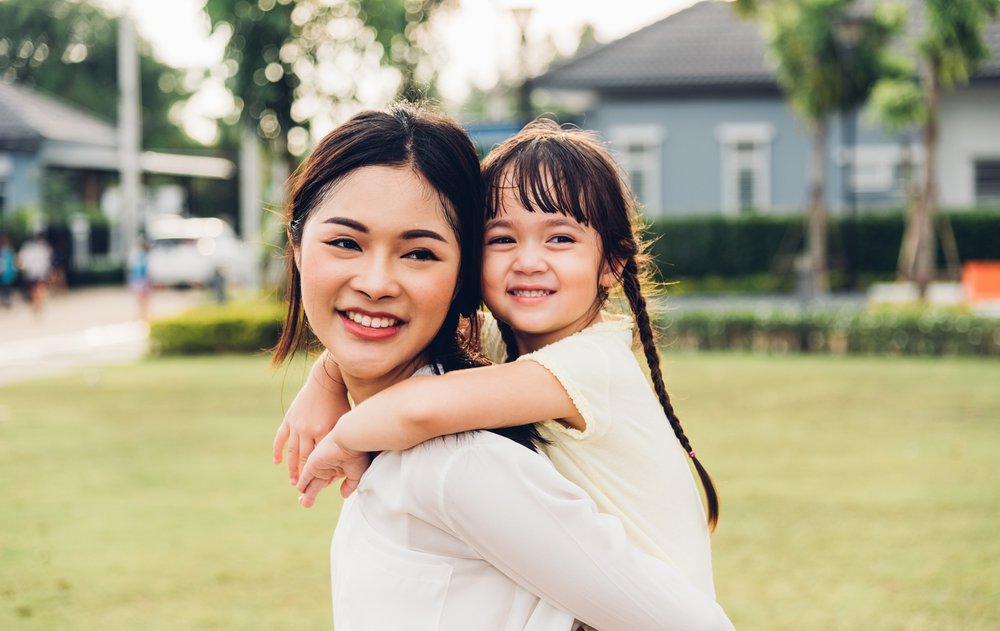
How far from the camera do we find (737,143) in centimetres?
2803

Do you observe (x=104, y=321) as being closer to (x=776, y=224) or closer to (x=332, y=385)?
(x=776, y=224)

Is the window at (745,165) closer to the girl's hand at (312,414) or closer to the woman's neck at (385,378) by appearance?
the girl's hand at (312,414)

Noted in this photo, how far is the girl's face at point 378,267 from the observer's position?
1.73 m

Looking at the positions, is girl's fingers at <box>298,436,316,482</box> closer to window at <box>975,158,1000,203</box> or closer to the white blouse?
the white blouse

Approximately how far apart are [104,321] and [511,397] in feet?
75.6

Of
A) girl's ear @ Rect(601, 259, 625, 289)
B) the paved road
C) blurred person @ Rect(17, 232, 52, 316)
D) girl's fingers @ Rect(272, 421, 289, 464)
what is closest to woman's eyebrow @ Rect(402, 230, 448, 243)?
girl's ear @ Rect(601, 259, 625, 289)

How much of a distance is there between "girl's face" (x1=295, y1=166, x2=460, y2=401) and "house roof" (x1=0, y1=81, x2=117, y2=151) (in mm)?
33739

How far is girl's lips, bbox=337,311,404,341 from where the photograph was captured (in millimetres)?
1788

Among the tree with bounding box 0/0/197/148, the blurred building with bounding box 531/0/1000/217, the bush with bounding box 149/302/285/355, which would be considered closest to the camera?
the bush with bounding box 149/302/285/355

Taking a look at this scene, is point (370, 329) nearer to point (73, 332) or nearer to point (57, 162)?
point (73, 332)

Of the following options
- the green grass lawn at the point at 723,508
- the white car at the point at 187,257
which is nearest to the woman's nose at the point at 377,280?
the green grass lawn at the point at 723,508

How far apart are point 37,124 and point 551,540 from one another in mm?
35137

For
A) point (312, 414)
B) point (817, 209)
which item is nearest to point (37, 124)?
point (817, 209)

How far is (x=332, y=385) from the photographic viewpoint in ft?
7.56
